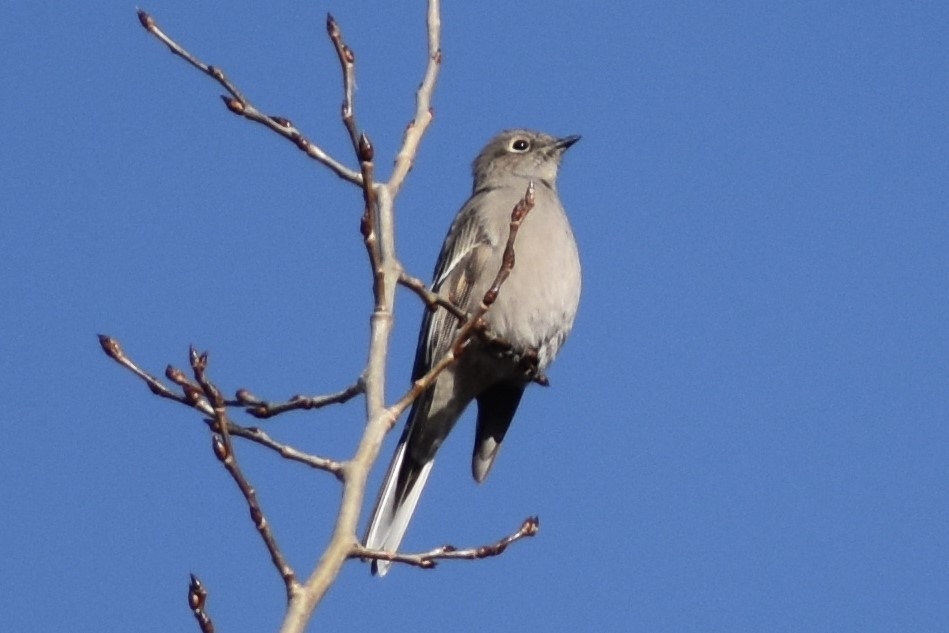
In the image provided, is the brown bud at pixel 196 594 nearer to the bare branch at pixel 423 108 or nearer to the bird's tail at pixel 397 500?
the bare branch at pixel 423 108

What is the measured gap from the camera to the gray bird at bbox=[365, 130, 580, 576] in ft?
30.8

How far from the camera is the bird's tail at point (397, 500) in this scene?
8609 millimetres

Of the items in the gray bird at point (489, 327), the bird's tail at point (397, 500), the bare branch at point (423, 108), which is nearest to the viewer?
the bare branch at point (423, 108)

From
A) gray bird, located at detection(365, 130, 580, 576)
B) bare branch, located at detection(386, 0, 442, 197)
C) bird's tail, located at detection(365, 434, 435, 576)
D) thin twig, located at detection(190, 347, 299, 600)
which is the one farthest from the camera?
gray bird, located at detection(365, 130, 580, 576)

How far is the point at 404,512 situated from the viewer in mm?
8883

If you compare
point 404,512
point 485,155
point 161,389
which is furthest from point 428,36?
point 485,155

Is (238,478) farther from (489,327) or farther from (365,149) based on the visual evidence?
(489,327)

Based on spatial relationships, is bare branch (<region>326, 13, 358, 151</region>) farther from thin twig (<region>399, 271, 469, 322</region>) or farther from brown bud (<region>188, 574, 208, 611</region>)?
brown bud (<region>188, 574, 208, 611</region>)

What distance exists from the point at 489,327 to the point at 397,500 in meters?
1.19

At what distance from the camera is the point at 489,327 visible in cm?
912

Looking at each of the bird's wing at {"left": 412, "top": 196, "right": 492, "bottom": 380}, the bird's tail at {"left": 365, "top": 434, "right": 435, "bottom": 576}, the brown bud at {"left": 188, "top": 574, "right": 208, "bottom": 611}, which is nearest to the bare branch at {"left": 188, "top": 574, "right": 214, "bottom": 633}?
the brown bud at {"left": 188, "top": 574, "right": 208, "bottom": 611}

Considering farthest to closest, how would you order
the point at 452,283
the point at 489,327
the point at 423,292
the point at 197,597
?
1. the point at 452,283
2. the point at 489,327
3. the point at 423,292
4. the point at 197,597

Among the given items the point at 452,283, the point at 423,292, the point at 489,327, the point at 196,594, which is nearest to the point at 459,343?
the point at 423,292

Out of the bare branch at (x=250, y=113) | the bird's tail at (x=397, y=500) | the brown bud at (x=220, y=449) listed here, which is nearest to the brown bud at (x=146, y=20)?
the bare branch at (x=250, y=113)
